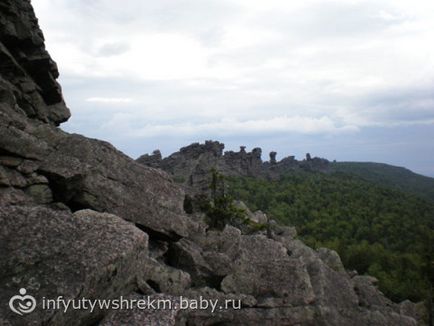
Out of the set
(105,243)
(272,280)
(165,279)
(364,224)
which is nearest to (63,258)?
(105,243)

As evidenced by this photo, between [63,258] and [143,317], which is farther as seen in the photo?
[143,317]

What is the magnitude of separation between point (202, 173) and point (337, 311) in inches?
3849

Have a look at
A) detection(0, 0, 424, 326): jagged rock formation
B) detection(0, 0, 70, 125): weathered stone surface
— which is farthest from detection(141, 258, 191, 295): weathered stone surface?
detection(0, 0, 70, 125): weathered stone surface

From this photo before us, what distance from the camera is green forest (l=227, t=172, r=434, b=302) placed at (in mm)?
73688

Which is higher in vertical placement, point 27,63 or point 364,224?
point 27,63

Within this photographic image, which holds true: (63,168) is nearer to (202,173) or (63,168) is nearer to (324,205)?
(202,173)

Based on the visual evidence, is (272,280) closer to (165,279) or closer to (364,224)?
(165,279)

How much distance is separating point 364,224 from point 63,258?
389 feet

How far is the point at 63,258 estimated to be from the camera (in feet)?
42.4

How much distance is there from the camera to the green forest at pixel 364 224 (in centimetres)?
7369

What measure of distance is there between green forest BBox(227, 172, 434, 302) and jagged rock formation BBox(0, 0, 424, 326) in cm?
3177

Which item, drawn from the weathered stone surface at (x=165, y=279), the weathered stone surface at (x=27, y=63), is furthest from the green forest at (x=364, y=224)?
the weathered stone surface at (x=27, y=63)

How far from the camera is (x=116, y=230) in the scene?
1523 centimetres

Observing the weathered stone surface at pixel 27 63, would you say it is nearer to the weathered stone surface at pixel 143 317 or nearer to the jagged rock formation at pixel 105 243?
the jagged rock formation at pixel 105 243
